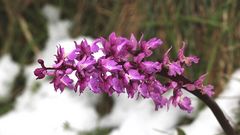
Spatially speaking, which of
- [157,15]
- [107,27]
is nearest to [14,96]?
[107,27]

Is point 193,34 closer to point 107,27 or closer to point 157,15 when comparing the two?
point 157,15

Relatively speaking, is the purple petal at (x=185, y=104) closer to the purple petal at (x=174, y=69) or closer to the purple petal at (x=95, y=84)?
the purple petal at (x=174, y=69)

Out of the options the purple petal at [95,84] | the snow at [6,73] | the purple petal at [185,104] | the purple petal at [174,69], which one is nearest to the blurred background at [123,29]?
the snow at [6,73]

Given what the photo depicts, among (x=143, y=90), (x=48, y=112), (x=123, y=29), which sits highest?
(x=123, y=29)

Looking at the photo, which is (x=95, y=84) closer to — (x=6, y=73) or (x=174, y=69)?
(x=174, y=69)

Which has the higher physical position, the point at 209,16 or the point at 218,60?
the point at 209,16

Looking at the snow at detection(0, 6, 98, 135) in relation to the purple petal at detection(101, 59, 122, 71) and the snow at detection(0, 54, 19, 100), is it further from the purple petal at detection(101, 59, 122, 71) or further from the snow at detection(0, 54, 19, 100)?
the purple petal at detection(101, 59, 122, 71)

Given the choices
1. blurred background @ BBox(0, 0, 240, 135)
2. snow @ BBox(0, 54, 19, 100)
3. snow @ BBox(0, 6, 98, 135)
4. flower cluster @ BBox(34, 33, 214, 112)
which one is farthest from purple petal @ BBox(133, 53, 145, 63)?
snow @ BBox(0, 54, 19, 100)

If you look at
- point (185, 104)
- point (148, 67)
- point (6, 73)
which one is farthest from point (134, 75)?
point (6, 73)
